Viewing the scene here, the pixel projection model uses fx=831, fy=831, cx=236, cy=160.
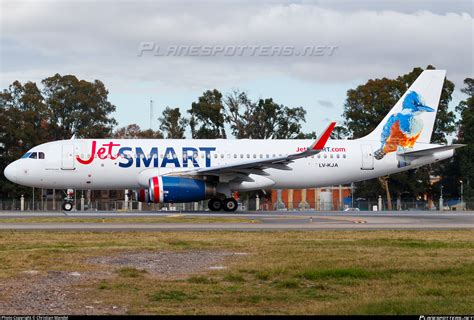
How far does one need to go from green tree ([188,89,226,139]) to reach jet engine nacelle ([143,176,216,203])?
46564mm

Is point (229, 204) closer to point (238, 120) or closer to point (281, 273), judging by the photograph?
point (281, 273)

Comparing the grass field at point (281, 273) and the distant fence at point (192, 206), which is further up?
the distant fence at point (192, 206)

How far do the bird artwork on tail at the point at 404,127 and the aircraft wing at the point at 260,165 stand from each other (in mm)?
7156

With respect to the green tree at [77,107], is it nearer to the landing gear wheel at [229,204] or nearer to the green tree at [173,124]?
the green tree at [173,124]

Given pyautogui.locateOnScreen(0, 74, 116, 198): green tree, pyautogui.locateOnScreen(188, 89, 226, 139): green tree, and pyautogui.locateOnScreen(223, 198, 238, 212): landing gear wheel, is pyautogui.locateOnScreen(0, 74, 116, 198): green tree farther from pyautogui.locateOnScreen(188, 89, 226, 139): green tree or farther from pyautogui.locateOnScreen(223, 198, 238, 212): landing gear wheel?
pyautogui.locateOnScreen(223, 198, 238, 212): landing gear wheel

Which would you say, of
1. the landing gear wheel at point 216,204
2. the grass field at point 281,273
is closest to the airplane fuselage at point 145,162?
the landing gear wheel at point 216,204

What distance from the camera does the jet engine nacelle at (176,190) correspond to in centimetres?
4097

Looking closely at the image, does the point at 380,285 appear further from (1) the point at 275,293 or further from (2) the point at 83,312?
(2) the point at 83,312

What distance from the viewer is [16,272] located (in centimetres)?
1611

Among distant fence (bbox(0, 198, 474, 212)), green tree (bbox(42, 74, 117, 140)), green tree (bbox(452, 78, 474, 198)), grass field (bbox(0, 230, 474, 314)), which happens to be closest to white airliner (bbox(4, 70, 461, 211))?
distant fence (bbox(0, 198, 474, 212))

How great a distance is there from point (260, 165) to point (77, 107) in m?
46.6

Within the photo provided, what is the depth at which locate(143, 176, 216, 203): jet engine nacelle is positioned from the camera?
41.0 meters

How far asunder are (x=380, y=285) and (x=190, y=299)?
3.65 m

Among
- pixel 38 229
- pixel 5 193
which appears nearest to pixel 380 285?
pixel 38 229
